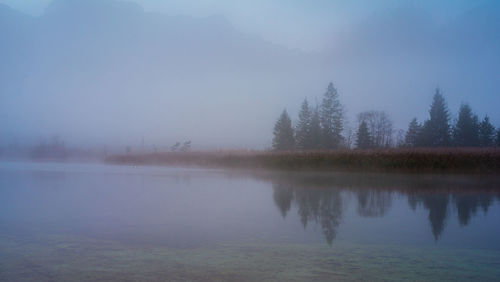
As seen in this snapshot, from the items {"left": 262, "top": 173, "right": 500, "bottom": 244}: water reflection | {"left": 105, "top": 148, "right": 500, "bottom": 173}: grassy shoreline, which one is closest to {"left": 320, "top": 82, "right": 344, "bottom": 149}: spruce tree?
{"left": 105, "top": 148, "right": 500, "bottom": 173}: grassy shoreline

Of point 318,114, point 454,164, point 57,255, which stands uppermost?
point 318,114

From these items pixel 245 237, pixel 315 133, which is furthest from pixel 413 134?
pixel 245 237

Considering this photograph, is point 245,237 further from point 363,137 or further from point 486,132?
point 486,132

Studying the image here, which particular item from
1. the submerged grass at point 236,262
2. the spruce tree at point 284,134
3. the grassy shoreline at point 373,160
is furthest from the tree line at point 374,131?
the submerged grass at point 236,262

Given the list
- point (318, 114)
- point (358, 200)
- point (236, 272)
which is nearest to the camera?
point (236, 272)

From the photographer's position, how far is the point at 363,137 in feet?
123

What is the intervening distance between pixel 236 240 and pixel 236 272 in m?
1.38

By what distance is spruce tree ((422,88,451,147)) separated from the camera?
3456 cm

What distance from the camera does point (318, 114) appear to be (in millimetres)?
39156

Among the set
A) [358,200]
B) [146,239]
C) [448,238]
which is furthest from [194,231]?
[358,200]

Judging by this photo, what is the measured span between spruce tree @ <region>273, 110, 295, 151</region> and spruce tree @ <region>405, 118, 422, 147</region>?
1044cm

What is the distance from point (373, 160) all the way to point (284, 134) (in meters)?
21.1

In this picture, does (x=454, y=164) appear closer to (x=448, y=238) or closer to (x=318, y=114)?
(x=448, y=238)

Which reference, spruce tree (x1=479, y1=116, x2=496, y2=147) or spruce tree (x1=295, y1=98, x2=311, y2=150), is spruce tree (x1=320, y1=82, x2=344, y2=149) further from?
spruce tree (x1=479, y1=116, x2=496, y2=147)
